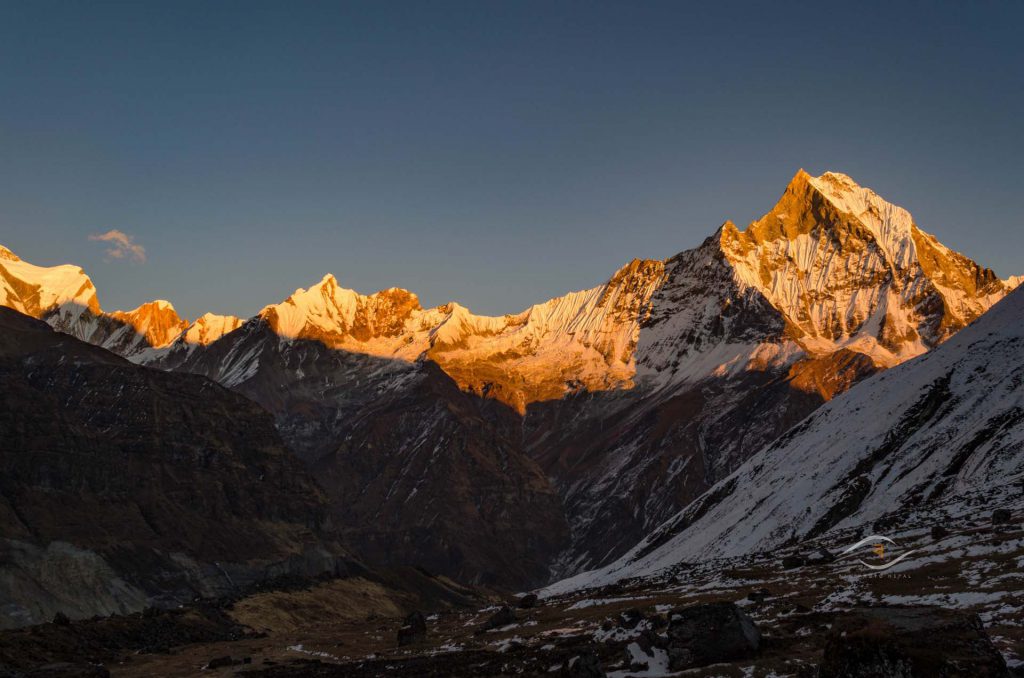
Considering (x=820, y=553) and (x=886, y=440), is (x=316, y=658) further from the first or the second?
(x=886, y=440)

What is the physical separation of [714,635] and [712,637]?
124mm

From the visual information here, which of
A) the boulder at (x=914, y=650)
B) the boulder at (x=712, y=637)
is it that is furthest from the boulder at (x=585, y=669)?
the boulder at (x=914, y=650)

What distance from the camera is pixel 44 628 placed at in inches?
3912

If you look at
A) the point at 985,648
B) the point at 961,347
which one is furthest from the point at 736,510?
the point at 985,648

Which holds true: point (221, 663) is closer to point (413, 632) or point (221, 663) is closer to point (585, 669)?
point (413, 632)

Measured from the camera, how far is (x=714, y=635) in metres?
41.9

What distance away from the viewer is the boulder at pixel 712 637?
4141cm

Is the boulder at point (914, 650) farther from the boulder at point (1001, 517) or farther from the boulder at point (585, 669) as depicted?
the boulder at point (1001, 517)

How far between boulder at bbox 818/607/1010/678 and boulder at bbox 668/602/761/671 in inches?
495

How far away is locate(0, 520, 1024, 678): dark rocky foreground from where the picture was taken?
28.6m

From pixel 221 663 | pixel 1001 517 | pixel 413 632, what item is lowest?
pixel 221 663

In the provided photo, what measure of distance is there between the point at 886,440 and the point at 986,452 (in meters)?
31.1

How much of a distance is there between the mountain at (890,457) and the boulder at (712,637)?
50.8m

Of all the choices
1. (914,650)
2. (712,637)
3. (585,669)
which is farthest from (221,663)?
(914,650)
